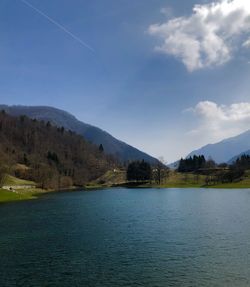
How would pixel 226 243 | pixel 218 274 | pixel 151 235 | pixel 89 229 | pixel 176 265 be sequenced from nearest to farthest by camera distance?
pixel 218 274
pixel 176 265
pixel 226 243
pixel 151 235
pixel 89 229

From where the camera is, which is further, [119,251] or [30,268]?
[119,251]

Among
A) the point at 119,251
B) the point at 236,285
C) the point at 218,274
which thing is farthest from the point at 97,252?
the point at 236,285

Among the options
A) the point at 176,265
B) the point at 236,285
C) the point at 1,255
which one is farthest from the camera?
the point at 1,255

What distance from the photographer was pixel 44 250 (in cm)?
5300

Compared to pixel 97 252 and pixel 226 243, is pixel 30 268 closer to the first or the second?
pixel 97 252

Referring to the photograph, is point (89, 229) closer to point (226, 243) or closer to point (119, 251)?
point (119, 251)

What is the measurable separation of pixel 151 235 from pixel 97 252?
47.1ft

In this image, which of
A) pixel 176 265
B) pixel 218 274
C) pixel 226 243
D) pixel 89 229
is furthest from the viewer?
pixel 89 229

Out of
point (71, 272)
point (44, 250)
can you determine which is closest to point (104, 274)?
point (71, 272)

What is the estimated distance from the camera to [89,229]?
7169cm

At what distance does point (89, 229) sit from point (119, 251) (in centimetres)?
2117

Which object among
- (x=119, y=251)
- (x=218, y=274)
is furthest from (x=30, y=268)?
(x=218, y=274)

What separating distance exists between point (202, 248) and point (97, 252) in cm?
1425

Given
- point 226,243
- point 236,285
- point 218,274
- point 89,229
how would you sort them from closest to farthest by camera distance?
point 236,285
point 218,274
point 226,243
point 89,229
